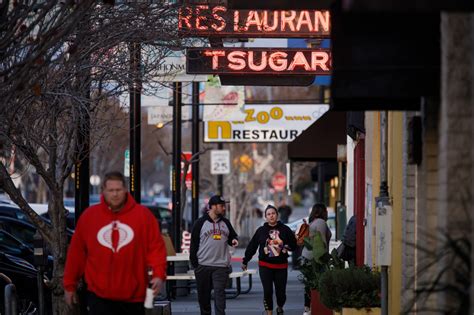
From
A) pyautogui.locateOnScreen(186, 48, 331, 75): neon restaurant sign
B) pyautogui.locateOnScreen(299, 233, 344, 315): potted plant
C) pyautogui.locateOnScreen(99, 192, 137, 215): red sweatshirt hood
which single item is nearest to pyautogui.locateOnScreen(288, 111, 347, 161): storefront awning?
pyautogui.locateOnScreen(299, 233, 344, 315): potted plant

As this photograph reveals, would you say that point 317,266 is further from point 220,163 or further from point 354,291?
point 220,163

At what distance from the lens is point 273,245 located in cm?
1655

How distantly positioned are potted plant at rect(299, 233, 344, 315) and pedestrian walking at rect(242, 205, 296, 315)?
0.47 m

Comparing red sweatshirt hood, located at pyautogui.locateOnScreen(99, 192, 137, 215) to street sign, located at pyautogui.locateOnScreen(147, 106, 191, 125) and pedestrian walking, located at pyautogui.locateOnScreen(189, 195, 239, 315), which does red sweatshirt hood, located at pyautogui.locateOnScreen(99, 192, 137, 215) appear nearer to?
pedestrian walking, located at pyautogui.locateOnScreen(189, 195, 239, 315)

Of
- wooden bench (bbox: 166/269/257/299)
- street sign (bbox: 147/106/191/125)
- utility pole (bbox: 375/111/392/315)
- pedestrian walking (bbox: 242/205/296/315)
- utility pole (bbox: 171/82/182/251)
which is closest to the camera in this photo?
utility pole (bbox: 375/111/392/315)

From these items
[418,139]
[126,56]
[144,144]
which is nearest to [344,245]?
[126,56]

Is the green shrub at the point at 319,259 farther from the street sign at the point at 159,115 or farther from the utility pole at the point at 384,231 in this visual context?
the street sign at the point at 159,115

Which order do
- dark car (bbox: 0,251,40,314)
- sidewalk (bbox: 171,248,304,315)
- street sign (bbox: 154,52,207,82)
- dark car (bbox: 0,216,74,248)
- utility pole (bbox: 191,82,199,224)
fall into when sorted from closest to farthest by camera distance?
dark car (bbox: 0,251,40,314) < street sign (bbox: 154,52,207,82) < sidewalk (bbox: 171,248,304,315) < dark car (bbox: 0,216,74,248) < utility pole (bbox: 191,82,199,224)

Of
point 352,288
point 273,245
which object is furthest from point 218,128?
point 352,288

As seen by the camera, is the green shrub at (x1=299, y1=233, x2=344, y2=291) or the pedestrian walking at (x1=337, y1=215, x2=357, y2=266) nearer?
the green shrub at (x1=299, y1=233, x2=344, y2=291)

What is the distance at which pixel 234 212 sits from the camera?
155 ft

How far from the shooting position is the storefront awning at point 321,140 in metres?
A: 21.2

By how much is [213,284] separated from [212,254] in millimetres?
429

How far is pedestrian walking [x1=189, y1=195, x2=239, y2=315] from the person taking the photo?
49.8ft
